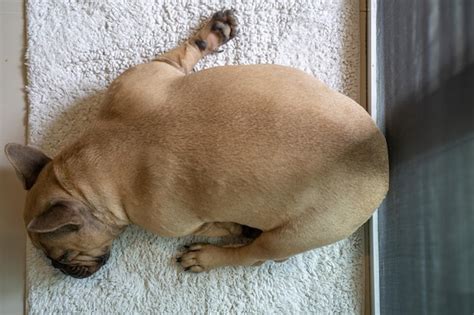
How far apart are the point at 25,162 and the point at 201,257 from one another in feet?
3.74

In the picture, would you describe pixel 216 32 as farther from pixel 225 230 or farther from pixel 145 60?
pixel 225 230

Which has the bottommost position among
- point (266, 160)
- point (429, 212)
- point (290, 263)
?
point (290, 263)

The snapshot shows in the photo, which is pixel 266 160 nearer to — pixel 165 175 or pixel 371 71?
pixel 165 175

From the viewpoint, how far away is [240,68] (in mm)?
2477

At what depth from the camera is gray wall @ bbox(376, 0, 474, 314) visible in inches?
78.4

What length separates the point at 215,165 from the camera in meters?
2.23

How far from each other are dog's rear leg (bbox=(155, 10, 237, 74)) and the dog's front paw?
3.53ft

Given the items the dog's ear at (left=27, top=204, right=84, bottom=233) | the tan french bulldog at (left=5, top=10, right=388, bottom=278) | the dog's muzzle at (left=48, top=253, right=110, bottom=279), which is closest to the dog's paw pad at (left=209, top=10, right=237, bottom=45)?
the tan french bulldog at (left=5, top=10, right=388, bottom=278)

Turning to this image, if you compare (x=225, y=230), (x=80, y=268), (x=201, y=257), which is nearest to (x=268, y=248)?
(x=225, y=230)

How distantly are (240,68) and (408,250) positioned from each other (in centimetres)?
130

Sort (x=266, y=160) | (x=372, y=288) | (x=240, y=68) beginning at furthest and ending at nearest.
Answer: (x=372, y=288) → (x=240, y=68) → (x=266, y=160)

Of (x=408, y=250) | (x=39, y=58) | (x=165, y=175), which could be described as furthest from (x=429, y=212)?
(x=39, y=58)

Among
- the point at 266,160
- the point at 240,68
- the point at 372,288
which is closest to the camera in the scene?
the point at 266,160

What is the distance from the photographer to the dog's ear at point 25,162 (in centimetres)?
252
